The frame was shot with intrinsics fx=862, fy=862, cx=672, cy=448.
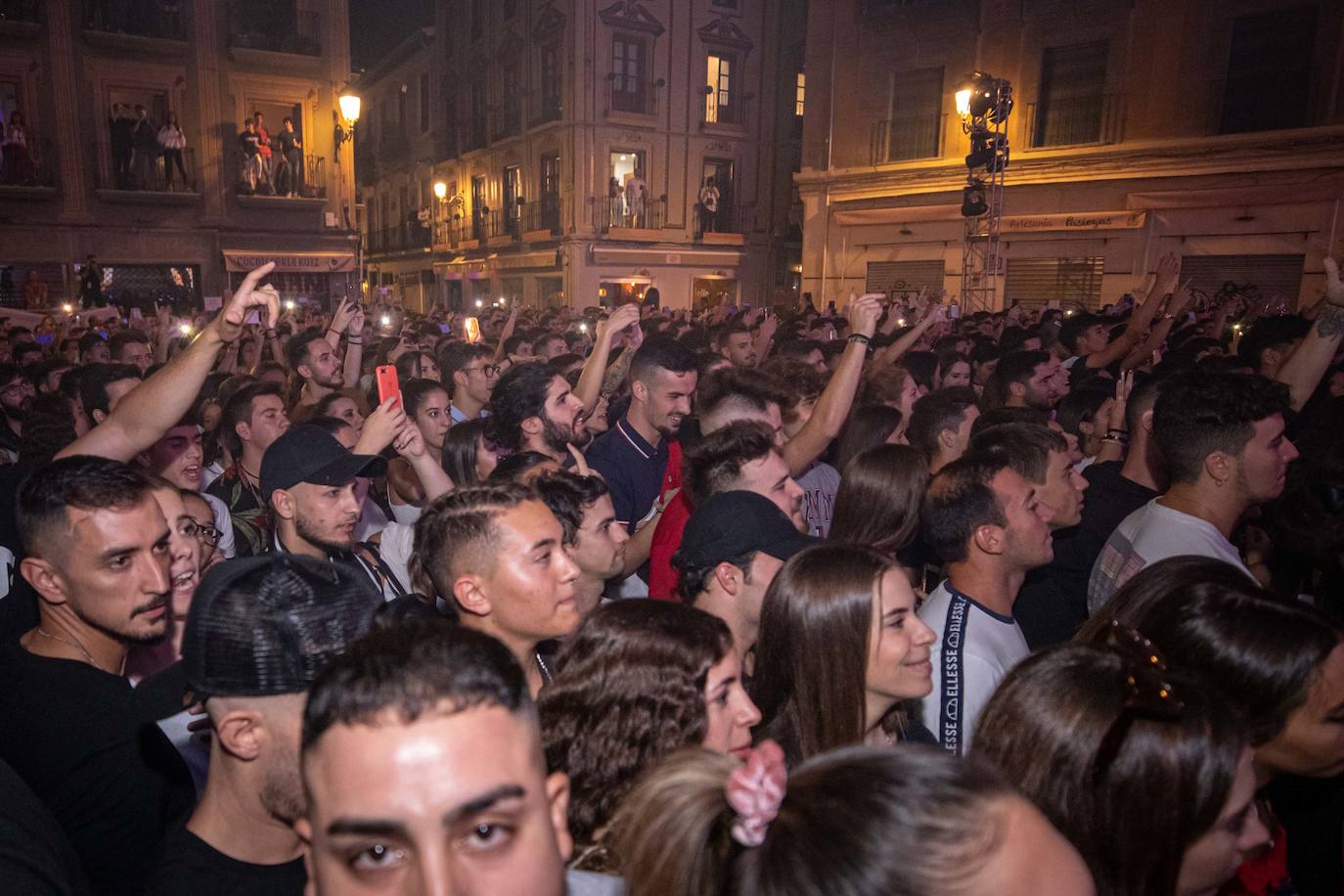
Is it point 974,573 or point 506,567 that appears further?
point 974,573

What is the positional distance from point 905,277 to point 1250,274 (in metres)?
7.49

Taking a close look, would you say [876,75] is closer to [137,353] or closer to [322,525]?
[137,353]

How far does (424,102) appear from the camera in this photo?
3944 centimetres

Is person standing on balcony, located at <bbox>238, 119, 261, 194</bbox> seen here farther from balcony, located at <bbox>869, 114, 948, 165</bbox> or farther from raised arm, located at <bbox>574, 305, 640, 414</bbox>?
raised arm, located at <bbox>574, 305, 640, 414</bbox>

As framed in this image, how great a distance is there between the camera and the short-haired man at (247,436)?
518cm

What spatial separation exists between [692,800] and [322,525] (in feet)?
9.21

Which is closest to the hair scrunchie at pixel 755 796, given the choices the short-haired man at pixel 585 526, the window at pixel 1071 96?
the short-haired man at pixel 585 526

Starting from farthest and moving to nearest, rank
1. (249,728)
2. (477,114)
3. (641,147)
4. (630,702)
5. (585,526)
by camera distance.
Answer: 1. (477,114)
2. (641,147)
3. (585,526)
4. (630,702)
5. (249,728)

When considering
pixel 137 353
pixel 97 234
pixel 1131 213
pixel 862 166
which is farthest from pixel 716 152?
pixel 137 353

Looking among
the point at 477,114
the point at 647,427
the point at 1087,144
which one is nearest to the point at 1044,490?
the point at 647,427

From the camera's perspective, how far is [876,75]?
22.4 m

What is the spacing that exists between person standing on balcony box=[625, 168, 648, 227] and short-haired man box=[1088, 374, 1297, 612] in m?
25.0

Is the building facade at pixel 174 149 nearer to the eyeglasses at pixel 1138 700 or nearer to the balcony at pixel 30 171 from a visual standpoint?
the balcony at pixel 30 171

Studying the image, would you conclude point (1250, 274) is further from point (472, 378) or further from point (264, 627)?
point (264, 627)
